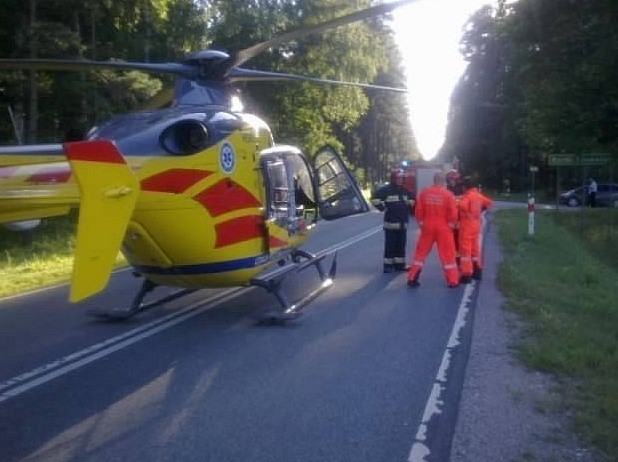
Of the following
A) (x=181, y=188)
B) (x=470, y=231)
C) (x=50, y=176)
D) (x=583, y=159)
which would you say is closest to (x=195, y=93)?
(x=181, y=188)

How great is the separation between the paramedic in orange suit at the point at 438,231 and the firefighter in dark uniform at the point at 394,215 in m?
1.48

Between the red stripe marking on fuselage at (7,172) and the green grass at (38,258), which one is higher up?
the red stripe marking on fuselage at (7,172)

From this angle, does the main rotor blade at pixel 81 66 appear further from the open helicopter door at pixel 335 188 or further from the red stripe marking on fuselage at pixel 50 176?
the open helicopter door at pixel 335 188

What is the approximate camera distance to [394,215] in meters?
16.2

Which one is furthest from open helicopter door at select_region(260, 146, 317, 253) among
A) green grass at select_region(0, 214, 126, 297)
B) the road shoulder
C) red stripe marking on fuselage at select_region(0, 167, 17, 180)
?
red stripe marking on fuselage at select_region(0, 167, 17, 180)

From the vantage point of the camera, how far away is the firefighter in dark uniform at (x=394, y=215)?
16094 millimetres

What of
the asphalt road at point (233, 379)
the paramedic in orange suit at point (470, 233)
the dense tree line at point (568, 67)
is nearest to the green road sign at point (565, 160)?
the dense tree line at point (568, 67)

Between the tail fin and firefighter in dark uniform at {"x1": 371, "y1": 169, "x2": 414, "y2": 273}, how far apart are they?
936 centimetres

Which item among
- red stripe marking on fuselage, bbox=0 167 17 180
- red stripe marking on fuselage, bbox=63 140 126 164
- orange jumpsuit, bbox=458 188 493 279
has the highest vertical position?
red stripe marking on fuselage, bbox=63 140 126 164

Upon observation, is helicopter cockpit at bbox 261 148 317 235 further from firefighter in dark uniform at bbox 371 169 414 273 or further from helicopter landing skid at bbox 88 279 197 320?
firefighter in dark uniform at bbox 371 169 414 273

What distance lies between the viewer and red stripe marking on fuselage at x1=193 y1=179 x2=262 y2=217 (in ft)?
33.3

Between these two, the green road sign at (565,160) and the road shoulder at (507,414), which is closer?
the road shoulder at (507,414)

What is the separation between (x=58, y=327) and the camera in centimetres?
1096

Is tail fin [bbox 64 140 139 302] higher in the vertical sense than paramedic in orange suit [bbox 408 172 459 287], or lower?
higher
